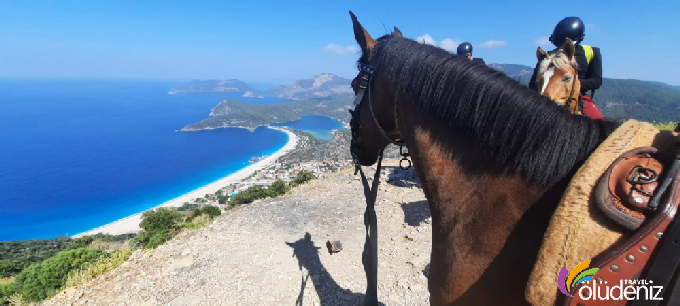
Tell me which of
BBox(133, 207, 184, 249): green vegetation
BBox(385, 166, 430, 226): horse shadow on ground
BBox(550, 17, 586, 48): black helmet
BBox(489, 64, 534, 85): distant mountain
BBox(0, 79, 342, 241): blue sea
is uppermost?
BBox(550, 17, 586, 48): black helmet

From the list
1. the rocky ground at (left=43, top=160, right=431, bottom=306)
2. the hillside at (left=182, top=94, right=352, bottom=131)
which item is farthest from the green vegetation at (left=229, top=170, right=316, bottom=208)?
the hillside at (left=182, top=94, right=352, bottom=131)

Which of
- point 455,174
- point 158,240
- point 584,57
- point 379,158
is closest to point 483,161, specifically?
point 455,174

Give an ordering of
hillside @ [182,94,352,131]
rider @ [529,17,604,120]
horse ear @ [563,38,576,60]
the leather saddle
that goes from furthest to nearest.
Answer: hillside @ [182,94,352,131] < rider @ [529,17,604,120] < horse ear @ [563,38,576,60] < the leather saddle

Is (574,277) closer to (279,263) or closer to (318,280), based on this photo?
(318,280)

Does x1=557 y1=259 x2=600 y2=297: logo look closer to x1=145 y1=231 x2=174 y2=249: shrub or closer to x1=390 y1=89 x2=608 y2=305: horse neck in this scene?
x1=390 y1=89 x2=608 y2=305: horse neck

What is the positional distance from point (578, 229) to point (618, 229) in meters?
0.11

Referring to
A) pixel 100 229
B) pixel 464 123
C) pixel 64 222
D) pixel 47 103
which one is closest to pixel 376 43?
pixel 464 123

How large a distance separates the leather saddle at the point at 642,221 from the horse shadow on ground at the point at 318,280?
374cm

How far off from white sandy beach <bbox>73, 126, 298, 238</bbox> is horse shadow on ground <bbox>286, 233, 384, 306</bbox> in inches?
857

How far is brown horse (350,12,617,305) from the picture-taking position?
3.74 ft

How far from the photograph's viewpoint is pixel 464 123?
140cm

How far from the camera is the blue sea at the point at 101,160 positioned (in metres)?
53.4

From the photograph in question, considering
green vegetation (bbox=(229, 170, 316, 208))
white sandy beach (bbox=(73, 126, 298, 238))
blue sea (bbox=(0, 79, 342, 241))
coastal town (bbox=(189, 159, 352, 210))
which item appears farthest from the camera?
blue sea (bbox=(0, 79, 342, 241))

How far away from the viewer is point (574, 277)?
0.98 m
